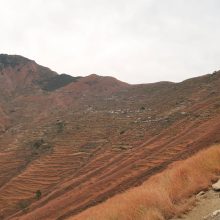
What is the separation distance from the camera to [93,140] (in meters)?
64.2

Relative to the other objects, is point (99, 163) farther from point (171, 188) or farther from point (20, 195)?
point (171, 188)

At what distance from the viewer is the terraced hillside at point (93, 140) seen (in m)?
36.2

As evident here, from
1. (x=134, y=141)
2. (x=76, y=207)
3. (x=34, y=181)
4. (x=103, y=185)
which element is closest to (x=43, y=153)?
(x=34, y=181)

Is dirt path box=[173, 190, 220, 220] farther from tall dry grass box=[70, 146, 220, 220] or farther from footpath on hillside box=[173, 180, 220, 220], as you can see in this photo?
tall dry grass box=[70, 146, 220, 220]

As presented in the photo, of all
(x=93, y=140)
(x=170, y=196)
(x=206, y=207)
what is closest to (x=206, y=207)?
(x=206, y=207)

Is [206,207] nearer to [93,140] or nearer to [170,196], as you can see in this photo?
[170,196]

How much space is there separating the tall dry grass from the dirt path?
162mm

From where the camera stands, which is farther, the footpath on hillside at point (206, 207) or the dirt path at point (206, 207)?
the dirt path at point (206, 207)

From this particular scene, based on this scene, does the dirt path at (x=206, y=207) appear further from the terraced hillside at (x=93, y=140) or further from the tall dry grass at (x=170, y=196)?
the terraced hillside at (x=93, y=140)

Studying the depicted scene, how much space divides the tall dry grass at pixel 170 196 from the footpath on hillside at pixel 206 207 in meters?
0.15

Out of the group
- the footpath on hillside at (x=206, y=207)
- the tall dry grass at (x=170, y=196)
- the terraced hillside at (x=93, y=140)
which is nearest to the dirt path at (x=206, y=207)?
the footpath on hillside at (x=206, y=207)

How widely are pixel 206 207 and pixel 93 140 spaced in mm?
56271

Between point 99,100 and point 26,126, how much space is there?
2150 cm

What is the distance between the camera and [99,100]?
343ft
